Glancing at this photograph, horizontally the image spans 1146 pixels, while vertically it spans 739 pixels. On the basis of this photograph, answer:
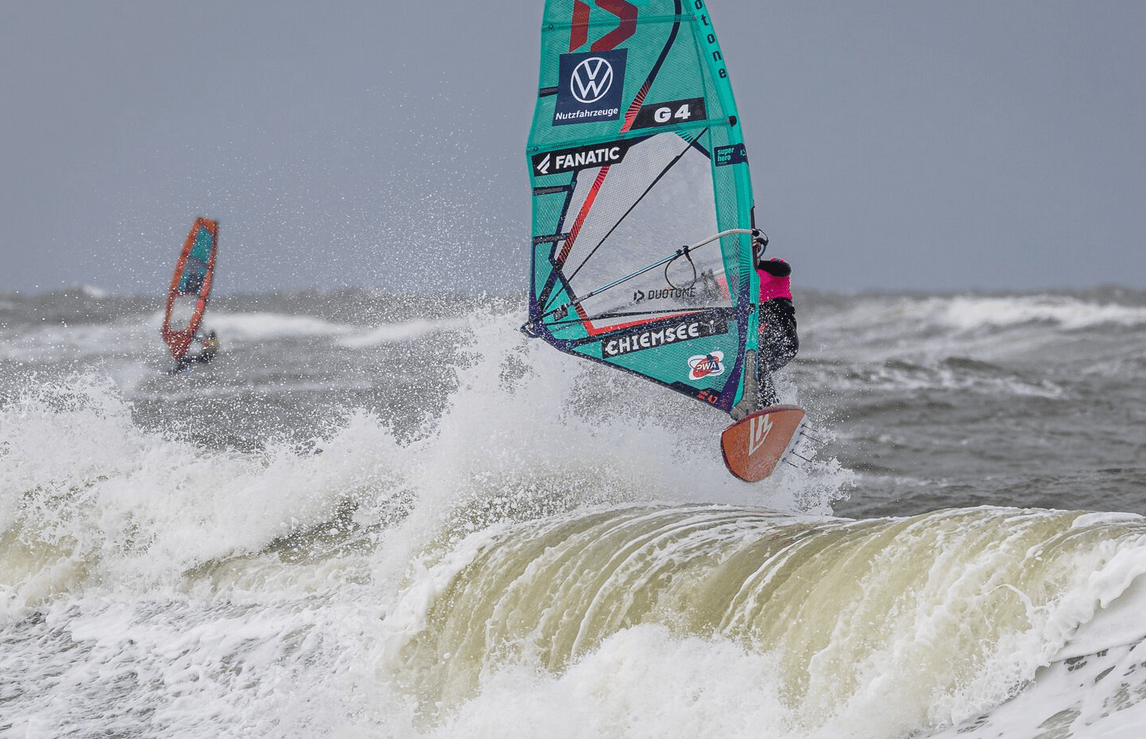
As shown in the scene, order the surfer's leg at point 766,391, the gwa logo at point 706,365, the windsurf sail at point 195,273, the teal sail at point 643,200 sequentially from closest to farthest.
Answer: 1. the teal sail at point 643,200
2. the gwa logo at point 706,365
3. the surfer's leg at point 766,391
4. the windsurf sail at point 195,273

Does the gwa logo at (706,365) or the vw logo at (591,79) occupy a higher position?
the vw logo at (591,79)

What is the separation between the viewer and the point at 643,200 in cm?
676

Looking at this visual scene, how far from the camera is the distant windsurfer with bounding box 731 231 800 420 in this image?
684 cm

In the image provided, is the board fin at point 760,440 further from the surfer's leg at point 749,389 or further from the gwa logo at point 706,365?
the gwa logo at point 706,365

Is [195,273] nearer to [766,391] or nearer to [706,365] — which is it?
[706,365]

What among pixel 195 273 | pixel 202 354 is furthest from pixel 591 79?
pixel 202 354

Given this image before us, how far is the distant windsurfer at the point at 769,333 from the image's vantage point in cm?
684

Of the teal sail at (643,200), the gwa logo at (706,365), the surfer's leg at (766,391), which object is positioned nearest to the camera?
the teal sail at (643,200)

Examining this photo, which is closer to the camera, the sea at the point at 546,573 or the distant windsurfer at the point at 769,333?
the sea at the point at 546,573

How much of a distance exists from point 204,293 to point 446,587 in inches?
409

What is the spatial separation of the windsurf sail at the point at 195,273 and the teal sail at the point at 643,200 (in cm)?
889

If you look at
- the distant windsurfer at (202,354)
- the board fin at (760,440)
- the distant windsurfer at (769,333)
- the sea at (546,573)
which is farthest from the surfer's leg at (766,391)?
the distant windsurfer at (202,354)

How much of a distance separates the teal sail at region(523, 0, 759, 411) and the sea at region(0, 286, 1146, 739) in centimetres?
59

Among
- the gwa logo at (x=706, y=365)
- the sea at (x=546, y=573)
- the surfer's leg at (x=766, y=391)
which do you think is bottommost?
the sea at (x=546, y=573)
